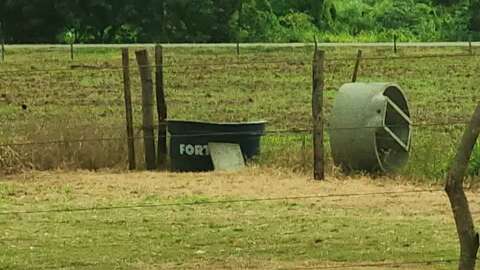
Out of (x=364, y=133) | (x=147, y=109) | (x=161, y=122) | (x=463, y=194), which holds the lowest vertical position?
(x=161, y=122)

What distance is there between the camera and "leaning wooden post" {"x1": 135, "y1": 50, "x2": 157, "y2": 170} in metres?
14.9

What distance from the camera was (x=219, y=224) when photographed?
10594 millimetres

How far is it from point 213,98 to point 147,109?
976cm

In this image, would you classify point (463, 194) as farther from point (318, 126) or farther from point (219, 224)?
point (318, 126)

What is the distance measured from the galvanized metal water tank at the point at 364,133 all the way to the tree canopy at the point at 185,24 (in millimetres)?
33003

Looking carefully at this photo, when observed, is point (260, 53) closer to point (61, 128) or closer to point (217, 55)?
point (217, 55)

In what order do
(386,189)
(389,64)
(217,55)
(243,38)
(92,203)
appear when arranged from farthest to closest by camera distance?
1. (243,38)
2. (217,55)
3. (389,64)
4. (386,189)
5. (92,203)

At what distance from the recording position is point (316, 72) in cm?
1371

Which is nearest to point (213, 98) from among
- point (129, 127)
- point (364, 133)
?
point (129, 127)

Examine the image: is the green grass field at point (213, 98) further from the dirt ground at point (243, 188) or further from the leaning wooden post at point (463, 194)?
the leaning wooden post at point (463, 194)

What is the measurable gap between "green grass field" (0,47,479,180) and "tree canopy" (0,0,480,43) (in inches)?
278

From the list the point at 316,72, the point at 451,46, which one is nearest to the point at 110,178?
the point at 316,72

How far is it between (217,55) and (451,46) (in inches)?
332

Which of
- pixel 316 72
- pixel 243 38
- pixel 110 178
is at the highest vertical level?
pixel 316 72
